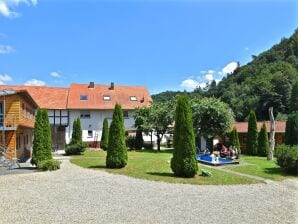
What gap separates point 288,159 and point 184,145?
650 cm

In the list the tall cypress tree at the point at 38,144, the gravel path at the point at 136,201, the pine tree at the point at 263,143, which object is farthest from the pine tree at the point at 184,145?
the pine tree at the point at 263,143

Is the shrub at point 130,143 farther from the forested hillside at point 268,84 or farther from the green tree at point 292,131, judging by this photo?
the forested hillside at point 268,84

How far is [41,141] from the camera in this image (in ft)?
74.8

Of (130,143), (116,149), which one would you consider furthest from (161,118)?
(116,149)

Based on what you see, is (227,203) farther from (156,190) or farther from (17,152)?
(17,152)

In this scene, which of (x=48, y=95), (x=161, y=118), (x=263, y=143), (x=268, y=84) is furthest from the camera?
(x=268, y=84)

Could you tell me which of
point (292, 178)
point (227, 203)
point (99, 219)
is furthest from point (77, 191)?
point (292, 178)

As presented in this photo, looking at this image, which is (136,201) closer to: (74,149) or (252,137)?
(74,149)

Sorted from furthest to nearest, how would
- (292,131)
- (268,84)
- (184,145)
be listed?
(268,84) < (292,131) < (184,145)

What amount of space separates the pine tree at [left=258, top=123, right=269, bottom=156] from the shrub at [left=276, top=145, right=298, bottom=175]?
12151 millimetres

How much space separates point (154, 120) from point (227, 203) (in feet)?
90.3

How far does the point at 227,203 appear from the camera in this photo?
41.8ft

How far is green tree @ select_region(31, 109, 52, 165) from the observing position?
891 inches

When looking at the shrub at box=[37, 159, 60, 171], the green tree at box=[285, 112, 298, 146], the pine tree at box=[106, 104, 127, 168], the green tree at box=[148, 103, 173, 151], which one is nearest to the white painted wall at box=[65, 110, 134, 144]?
the green tree at box=[148, 103, 173, 151]
